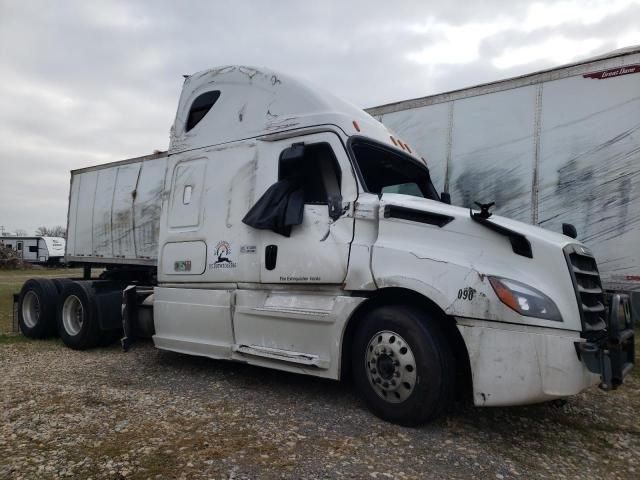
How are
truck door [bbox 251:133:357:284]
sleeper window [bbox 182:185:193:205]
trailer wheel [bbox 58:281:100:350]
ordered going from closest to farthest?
truck door [bbox 251:133:357:284], sleeper window [bbox 182:185:193:205], trailer wheel [bbox 58:281:100:350]

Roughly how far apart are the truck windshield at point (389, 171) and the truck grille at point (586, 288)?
1.70m

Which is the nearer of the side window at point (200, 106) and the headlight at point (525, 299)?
the headlight at point (525, 299)

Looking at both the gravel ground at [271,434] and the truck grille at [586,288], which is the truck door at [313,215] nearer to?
the gravel ground at [271,434]

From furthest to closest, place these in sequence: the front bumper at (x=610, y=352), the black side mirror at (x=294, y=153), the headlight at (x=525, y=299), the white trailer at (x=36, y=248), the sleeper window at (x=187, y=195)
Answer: the white trailer at (x=36, y=248), the sleeper window at (x=187, y=195), the black side mirror at (x=294, y=153), the headlight at (x=525, y=299), the front bumper at (x=610, y=352)

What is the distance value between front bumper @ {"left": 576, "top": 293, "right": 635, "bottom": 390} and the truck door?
2.00 m

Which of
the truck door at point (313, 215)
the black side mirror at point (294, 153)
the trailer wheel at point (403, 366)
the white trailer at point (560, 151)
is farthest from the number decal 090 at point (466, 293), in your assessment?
the white trailer at point (560, 151)

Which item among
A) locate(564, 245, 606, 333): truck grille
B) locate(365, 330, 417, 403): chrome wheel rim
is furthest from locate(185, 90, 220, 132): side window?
locate(564, 245, 606, 333): truck grille

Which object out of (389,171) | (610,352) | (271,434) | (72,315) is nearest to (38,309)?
(72,315)

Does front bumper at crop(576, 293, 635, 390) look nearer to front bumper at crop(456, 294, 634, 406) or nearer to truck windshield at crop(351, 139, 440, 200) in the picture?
front bumper at crop(456, 294, 634, 406)

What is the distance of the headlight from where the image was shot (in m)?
3.59

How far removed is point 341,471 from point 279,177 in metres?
2.86

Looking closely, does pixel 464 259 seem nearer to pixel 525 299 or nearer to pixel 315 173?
pixel 525 299

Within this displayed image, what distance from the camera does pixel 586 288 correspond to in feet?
13.0

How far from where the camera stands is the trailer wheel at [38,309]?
782 cm
